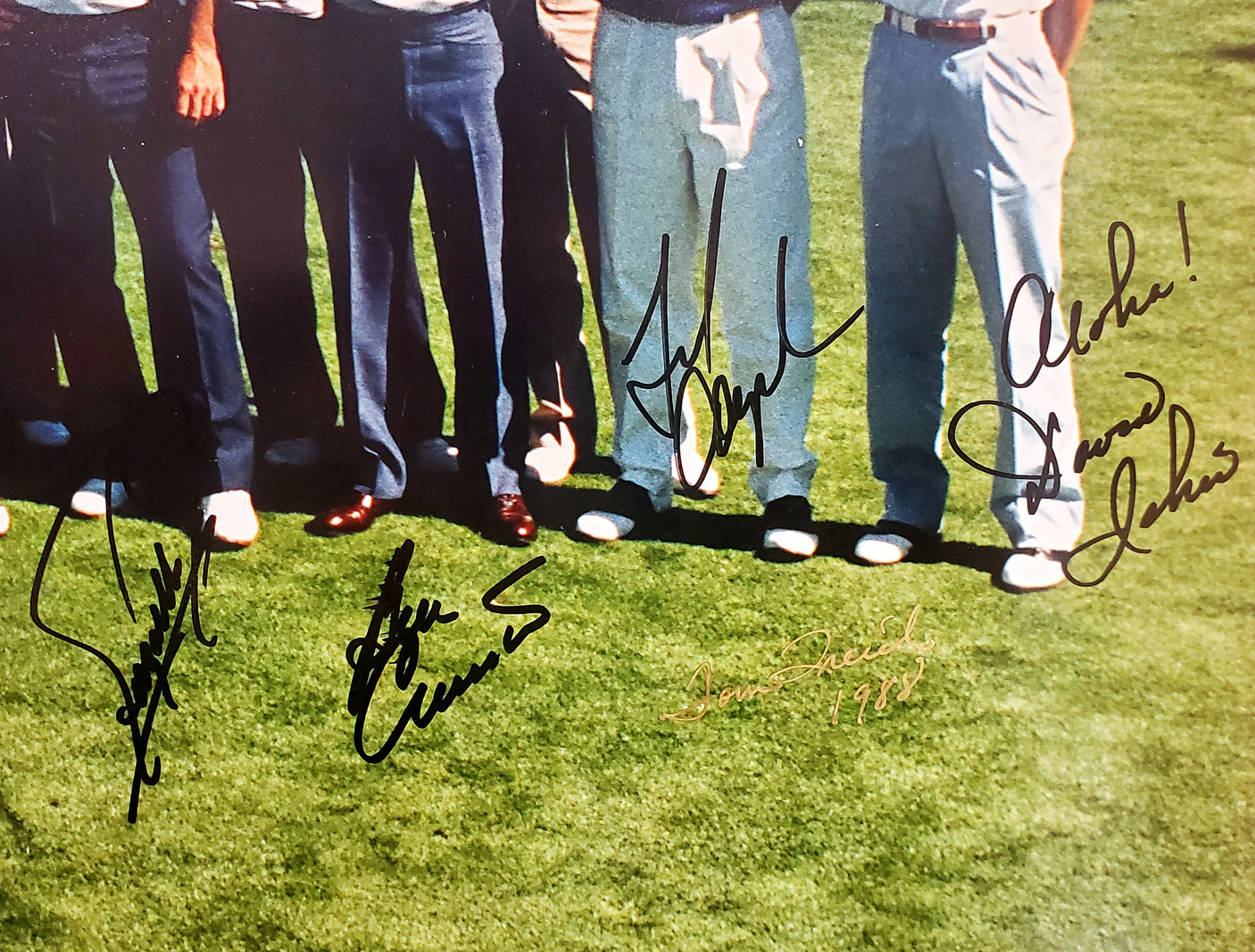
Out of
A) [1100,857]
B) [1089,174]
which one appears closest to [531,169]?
[1089,174]

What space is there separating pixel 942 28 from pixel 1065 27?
203 mm

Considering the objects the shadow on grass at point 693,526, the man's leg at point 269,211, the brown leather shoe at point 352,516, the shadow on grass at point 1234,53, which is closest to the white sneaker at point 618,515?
the shadow on grass at point 693,526

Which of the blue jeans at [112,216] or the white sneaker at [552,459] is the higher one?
the blue jeans at [112,216]

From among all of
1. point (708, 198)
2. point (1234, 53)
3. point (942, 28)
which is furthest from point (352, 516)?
point (1234, 53)

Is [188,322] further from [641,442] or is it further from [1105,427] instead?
[1105,427]

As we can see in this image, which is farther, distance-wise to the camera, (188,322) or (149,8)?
(188,322)

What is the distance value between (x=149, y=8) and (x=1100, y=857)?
2.19m

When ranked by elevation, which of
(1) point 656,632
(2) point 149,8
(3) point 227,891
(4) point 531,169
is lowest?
(3) point 227,891

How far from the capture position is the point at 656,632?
174cm

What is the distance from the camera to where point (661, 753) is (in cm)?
Answer: 176

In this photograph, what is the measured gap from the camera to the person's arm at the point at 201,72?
1.49m

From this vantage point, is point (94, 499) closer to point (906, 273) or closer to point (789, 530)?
point (789, 530)
